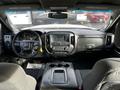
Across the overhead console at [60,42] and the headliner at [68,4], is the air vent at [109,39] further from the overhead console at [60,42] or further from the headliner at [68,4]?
the headliner at [68,4]

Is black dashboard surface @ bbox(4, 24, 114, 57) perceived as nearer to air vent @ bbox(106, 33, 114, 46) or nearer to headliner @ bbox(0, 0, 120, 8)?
air vent @ bbox(106, 33, 114, 46)

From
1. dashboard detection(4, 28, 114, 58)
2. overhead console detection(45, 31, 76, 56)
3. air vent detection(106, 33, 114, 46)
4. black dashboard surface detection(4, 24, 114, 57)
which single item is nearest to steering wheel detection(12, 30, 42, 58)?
dashboard detection(4, 28, 114, 58)

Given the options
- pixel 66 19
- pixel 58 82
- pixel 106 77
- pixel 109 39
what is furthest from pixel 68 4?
pixel 109 39

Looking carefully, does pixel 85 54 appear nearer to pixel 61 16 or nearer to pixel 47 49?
pixel 47 49

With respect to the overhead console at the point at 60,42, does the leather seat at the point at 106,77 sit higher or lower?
higher

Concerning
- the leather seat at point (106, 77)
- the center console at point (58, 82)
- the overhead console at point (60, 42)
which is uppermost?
the leather seat at point (106, 77)

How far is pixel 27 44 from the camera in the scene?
595 cm

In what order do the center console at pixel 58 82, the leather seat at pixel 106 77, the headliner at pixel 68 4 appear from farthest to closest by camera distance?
the headliner at pixel 68 4
the center console at pixel 58 82
the leather seat at pixel 106 77

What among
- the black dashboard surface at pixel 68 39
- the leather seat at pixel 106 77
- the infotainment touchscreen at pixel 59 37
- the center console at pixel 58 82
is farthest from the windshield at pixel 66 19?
the leather seat at pixel 106 77

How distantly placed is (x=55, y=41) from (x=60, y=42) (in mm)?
108

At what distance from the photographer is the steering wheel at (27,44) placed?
Result: 5922mm

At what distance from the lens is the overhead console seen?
5.96 metres

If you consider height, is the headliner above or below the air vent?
above

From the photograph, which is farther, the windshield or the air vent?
the air vent
